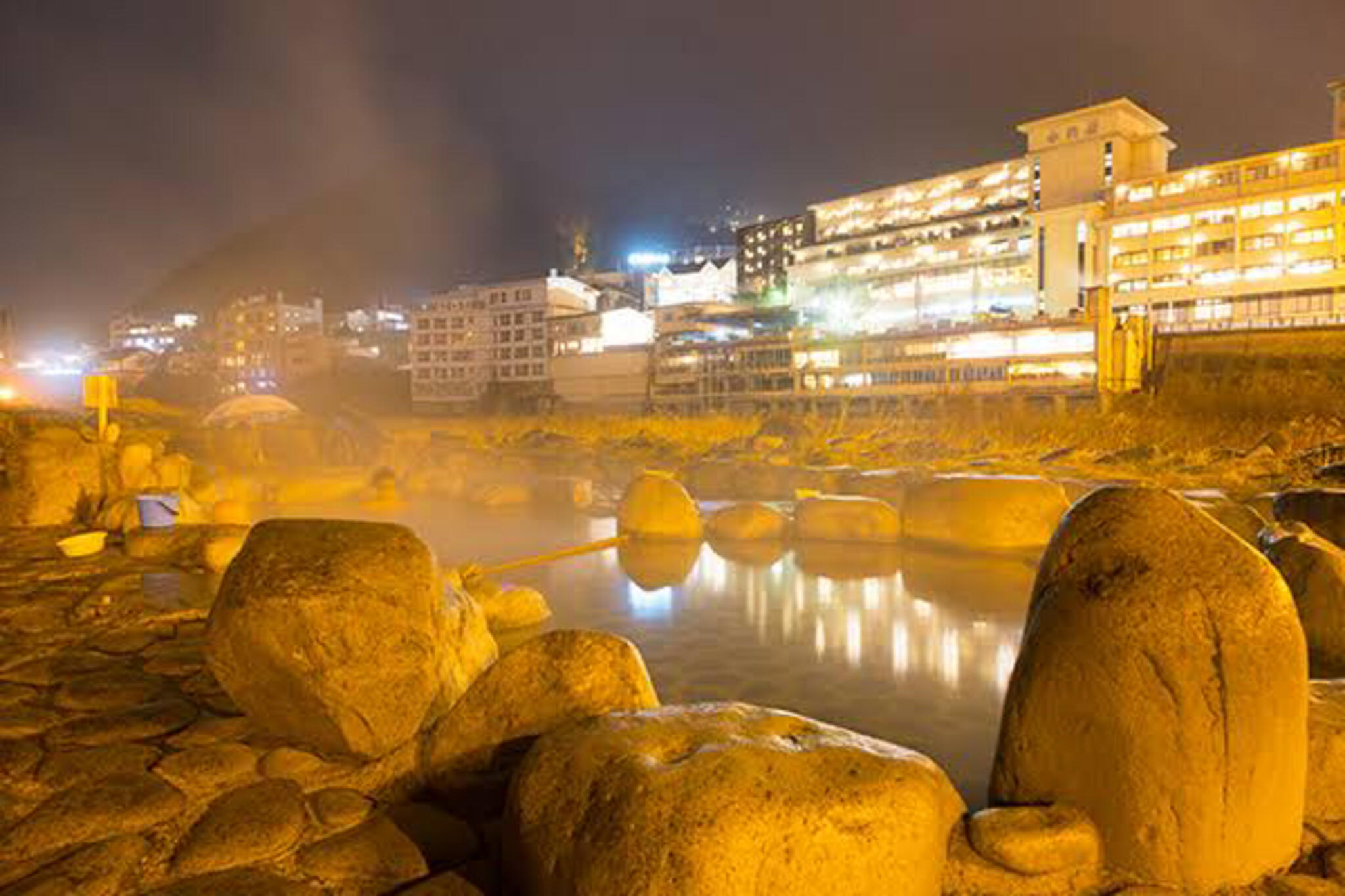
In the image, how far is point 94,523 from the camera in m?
13.2

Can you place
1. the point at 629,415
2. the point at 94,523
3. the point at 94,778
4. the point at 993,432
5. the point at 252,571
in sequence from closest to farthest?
the point at 94,778
the point at 252,571
the point at 94,523
the point at 993,432
the point at 629,415

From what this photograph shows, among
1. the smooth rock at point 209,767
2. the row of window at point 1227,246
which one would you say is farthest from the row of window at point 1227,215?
the smooth rock at point 209,767

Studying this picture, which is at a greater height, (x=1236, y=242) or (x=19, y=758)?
(x=1236, y=242)

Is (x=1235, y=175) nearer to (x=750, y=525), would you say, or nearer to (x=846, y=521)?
(x=846, y=521)

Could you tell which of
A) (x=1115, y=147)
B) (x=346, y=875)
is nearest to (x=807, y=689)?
(x=346, y=875)

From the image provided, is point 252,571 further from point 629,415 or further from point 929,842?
point 629,415

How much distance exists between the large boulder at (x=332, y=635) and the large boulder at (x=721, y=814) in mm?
1461

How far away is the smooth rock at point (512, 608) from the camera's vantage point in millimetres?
10500

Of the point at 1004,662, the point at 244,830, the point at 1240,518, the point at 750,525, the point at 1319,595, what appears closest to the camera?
the point at 244,830

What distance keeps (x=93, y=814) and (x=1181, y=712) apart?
5.62 m

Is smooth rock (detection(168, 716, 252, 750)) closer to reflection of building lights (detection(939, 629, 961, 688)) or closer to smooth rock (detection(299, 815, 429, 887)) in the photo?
smooth rock (detection(299, 815, 429, 887))

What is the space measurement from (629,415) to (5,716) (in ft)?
194

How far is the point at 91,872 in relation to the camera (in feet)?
12.1

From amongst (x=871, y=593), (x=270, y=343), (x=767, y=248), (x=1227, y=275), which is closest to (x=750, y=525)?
(x=871, y=593)
